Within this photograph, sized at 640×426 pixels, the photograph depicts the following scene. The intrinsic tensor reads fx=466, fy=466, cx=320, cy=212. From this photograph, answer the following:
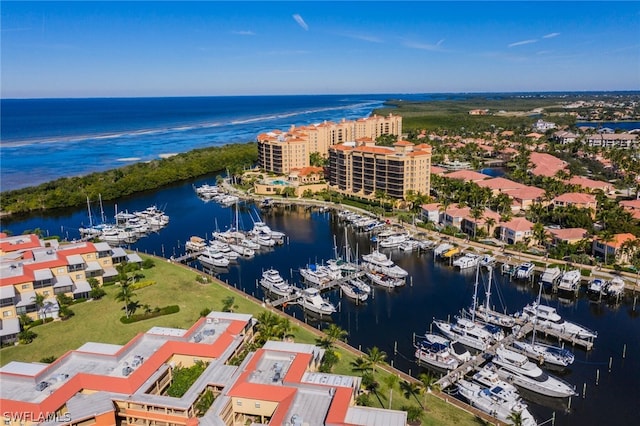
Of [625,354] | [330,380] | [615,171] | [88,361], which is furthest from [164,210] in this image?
[615,171]

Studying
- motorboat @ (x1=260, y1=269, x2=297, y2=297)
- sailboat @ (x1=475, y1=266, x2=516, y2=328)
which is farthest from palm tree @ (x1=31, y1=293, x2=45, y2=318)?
sailboat @ (x1=475, y1=266, x2=516, y2=328)

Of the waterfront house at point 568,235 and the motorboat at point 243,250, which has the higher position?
the waterfront house at point 568,235

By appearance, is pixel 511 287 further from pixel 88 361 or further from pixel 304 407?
pixel 88 361

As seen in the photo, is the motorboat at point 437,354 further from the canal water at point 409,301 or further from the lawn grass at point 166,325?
the lawn grass at point 166,325

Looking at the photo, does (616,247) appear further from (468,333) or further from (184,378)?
(184,378)

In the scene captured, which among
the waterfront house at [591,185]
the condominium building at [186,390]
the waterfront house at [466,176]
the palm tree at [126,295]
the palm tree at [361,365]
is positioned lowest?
the palm tree at [361,365]

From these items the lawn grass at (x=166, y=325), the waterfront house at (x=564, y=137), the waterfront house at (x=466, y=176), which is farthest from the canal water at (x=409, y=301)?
the waterfront house at (x=564, y=137)
